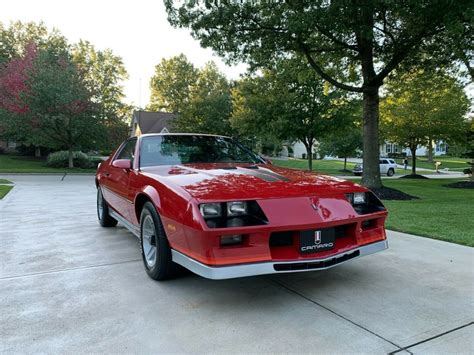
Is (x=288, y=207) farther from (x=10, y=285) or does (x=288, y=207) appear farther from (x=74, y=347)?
(x=10, y=285)

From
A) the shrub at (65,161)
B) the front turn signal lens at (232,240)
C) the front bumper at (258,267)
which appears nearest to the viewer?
the front bumper at (258,267)

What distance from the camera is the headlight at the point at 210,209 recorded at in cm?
293

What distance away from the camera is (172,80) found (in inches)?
2314

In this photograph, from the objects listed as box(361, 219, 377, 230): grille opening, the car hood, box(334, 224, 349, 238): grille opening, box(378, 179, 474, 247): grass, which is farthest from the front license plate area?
box(378, 179, 474, 247): grass

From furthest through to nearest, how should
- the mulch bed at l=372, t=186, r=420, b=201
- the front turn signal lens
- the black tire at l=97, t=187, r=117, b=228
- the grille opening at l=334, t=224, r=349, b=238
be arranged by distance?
the mulch bed at l=372, t=186, r=420, b=201 → the black tire at l=97, t=187, r=117, b=228 → the grille opening at l=334, t=224, r=349, b=238 → the front turn signal lens

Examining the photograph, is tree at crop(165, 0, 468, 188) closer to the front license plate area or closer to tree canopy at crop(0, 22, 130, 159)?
the front license plate area

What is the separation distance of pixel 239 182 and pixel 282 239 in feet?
2.23

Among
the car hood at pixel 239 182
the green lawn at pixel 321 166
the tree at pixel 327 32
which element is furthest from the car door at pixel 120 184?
the green lawn at pixel 321 166

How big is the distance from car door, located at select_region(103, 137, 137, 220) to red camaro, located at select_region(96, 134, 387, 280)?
365 mm

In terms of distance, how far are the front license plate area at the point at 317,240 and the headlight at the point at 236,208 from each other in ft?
1.65

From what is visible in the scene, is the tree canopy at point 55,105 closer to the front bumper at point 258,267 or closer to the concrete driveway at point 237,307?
the concrete driveway at point 237,307

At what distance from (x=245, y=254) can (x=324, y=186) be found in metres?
1.13

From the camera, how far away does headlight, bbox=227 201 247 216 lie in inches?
118

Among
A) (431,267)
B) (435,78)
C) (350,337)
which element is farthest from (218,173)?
(435,78)
